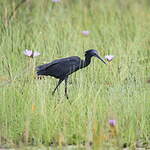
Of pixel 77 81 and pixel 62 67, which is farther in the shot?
pixel 77 81

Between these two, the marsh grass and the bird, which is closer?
the marsh grass

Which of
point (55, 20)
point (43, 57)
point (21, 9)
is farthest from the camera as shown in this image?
point (21, 9)

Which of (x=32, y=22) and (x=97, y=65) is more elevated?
(x=32, y=22)

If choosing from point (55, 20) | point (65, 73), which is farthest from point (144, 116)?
point (55, 20)

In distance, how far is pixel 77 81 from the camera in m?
5.17

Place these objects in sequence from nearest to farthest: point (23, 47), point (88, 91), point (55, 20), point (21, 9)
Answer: point (88, 91) → point (23, 47) → point (55, 20) → point (21, 9)

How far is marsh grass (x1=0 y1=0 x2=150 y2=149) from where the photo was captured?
424 centimetres

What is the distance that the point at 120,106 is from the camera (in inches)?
179

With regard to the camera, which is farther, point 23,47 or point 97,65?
point 23,47

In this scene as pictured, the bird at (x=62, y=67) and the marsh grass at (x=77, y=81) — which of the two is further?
the bird at (x=62, y=67)

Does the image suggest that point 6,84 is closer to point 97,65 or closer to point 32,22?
point 97,65

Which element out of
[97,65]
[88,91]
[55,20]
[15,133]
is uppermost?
[55,20]

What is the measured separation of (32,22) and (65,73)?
2569 mm

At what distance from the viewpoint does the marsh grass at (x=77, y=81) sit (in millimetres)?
4242
